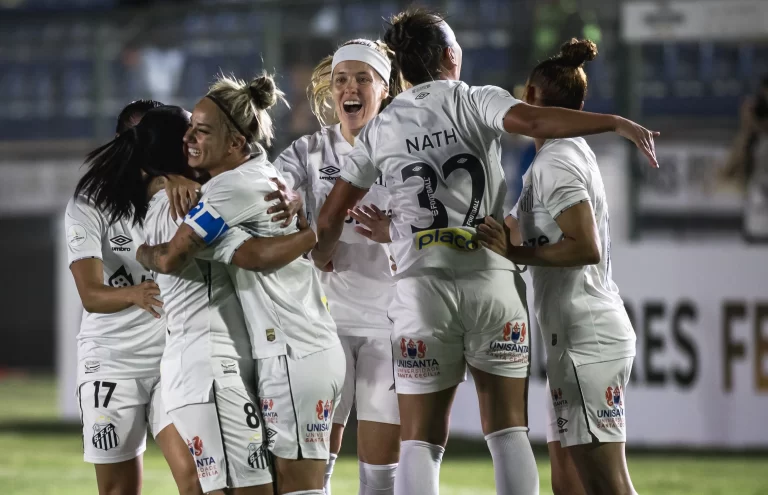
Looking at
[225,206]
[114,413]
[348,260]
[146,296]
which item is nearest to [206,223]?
[225,206]

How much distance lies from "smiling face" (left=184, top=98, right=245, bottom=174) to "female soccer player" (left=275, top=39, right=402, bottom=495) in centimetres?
93

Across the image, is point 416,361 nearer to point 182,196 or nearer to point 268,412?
point 268,412

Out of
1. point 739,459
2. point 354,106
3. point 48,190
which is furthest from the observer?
point 48,190

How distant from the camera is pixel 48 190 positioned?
43.6ft

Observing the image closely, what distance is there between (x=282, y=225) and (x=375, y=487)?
1.39 meters

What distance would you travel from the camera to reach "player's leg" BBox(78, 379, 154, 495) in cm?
414

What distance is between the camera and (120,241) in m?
4.18

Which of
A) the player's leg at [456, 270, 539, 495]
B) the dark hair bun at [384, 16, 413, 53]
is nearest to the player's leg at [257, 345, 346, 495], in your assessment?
the player's leg at [456, 270, 539, 495]

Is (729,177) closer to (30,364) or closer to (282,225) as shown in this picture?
(282,225)

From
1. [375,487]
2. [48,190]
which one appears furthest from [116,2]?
[375,487]

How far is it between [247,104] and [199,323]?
0.72 meters

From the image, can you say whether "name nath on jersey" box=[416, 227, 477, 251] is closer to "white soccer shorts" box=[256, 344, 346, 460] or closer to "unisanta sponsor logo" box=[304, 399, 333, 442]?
"white soccer shorts" box=[256, 344, 346, 460]

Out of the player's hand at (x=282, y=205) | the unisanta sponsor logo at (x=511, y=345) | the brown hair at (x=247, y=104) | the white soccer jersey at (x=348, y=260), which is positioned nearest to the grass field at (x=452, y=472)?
the white soccer jersey at (x=348, y=260)

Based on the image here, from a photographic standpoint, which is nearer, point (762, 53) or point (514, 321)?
point (514, 321)
